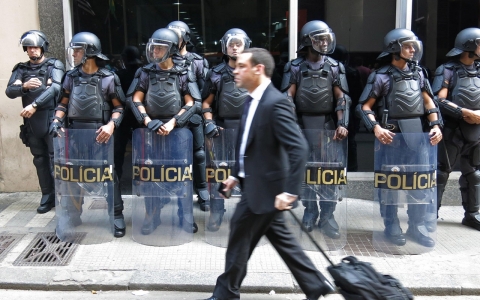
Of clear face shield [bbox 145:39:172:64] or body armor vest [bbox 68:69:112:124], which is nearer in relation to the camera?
clear face shield [bbox 145:39:172:64]

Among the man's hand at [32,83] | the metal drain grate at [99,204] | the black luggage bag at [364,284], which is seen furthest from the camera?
the man's hand at [32,83]

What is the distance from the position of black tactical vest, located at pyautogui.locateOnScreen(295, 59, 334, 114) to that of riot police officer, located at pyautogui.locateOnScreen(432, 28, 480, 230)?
121 centimetres

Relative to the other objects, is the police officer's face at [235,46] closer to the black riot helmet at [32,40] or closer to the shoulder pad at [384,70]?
the shoulder pad at [384,70]

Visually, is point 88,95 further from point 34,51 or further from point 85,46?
point 34,51

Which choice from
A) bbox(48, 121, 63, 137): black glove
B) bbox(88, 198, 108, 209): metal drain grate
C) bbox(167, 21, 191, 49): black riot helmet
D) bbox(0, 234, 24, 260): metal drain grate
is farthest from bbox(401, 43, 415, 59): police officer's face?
bbox(0, 234, 24, 260): metal drain grate

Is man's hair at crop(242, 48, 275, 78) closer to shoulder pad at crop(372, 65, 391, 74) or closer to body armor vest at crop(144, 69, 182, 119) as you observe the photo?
body armor vest at crop(144, 69, 182, 119)

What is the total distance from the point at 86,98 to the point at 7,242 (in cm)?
168

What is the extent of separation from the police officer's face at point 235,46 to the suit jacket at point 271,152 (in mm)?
1805

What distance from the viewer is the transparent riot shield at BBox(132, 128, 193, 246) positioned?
17.8ft

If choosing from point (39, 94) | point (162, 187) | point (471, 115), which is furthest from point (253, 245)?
point (39, 94)

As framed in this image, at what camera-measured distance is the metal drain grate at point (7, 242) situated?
5.30 metres

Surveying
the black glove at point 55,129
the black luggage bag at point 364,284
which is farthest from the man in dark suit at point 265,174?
the black glove at point 55,129

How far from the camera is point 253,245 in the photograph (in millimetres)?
3861

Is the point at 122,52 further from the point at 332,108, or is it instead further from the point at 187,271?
the point at 187,271
